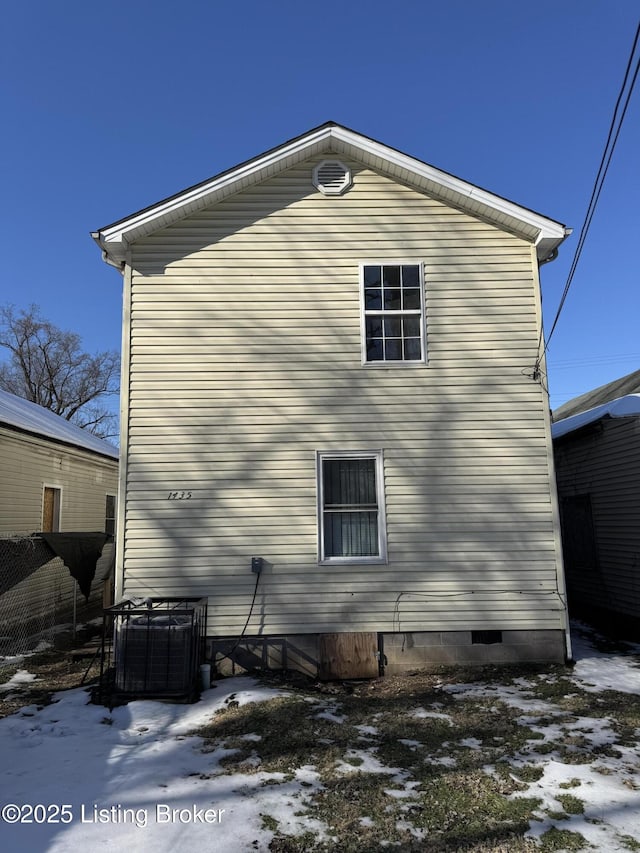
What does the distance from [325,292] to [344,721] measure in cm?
549

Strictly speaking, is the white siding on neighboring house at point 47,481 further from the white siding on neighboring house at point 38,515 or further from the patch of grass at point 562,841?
the patch of grass at point 562,841

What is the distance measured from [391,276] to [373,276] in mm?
263

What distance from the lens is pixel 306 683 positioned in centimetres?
735

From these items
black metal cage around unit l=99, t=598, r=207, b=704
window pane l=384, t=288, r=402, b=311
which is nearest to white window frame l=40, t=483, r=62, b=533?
black metal cage around unit l=99, t=598, r=207, b=704

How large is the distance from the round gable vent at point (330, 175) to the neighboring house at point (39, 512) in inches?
257

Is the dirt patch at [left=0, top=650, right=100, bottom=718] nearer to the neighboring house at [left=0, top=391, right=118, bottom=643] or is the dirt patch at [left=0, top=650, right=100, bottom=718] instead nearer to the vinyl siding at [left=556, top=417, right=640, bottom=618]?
the neighboring house at [left=0, top=391, right=118, bottom=643]

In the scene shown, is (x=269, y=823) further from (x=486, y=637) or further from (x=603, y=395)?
(x=603, y=395)

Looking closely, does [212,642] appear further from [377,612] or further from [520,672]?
[520,672]

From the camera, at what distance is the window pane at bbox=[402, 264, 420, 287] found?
27.8 ft

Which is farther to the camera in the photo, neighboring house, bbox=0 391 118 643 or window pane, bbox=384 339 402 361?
neighboring house, bbox=0 391 118 643

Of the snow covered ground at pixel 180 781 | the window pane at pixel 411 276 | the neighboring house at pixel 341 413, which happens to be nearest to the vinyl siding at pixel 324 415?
the neighboring house at pixel 341 413

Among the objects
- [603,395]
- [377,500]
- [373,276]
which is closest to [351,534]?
[377,500]

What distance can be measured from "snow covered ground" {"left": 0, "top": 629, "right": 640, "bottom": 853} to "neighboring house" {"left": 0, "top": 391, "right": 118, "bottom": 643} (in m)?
3.55

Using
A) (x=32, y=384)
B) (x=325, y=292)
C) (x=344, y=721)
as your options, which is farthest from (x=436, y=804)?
(x=32, y=384)
